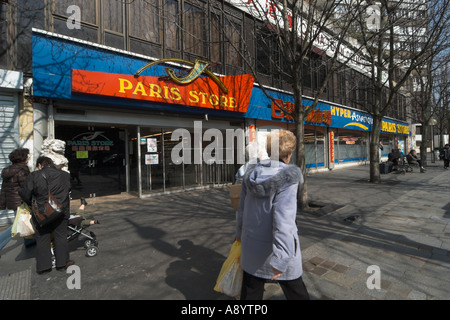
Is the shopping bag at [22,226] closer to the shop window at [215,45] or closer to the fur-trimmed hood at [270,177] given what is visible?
the fur-trimmed hood at [270,177]

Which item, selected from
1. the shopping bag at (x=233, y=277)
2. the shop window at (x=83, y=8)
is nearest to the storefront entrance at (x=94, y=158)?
the shop window at (x=83, y=8)

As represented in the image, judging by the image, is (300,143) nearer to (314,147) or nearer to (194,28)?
(194,28)

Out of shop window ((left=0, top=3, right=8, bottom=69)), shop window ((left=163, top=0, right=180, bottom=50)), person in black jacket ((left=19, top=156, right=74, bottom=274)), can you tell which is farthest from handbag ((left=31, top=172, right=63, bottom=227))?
shop window ((left=163, top=0, right=180, bottom=50))

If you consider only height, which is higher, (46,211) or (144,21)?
(144,21)

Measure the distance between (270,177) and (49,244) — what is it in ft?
11.3

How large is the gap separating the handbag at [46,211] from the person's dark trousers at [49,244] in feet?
0.77

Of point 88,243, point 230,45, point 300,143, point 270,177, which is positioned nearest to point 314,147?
point 230,45

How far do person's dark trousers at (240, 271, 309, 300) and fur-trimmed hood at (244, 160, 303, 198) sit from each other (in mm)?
666

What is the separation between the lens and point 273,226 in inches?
68.5

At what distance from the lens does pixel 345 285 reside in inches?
114

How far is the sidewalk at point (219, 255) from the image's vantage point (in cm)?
287

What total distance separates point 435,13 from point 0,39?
40.5 ft

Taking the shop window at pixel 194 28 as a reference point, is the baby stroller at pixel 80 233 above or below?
below

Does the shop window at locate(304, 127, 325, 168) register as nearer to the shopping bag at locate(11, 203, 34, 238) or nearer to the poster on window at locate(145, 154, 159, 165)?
the poster on window at locate(145, 154, 159, 165)
